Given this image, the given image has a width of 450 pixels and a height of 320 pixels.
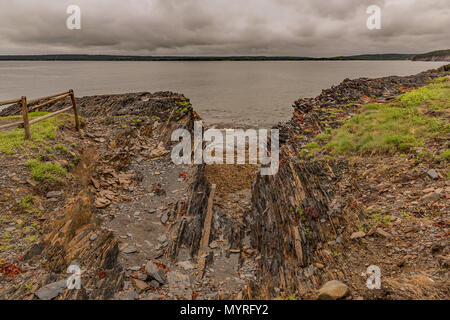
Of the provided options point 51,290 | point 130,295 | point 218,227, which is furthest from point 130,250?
point 218,227

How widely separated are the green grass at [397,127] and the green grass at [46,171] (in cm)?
1370

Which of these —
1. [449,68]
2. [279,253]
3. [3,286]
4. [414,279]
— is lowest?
[279,253]

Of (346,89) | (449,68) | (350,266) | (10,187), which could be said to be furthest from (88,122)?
(449,68)

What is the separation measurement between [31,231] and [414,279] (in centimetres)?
1170

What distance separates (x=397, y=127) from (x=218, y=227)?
11066mm

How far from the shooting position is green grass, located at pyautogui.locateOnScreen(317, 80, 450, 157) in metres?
12.0

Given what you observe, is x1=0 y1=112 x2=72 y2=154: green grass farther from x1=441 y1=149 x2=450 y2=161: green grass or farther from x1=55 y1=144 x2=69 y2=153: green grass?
x1=441 y1=149 x2=450 y2=161: green grass

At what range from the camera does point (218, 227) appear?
42.0 feet

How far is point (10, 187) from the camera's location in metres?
9.56

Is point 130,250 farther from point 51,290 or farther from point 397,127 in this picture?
point 397,127

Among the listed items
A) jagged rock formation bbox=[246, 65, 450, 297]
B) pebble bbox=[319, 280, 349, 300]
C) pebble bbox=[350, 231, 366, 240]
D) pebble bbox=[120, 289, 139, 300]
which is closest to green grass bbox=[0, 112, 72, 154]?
pebble bbox=[120, 289, 139, 300]

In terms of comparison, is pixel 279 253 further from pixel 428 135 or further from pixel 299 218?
pixel 428 135

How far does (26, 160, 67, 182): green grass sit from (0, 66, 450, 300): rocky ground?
8 cm

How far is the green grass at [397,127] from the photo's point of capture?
1197 centimetres
